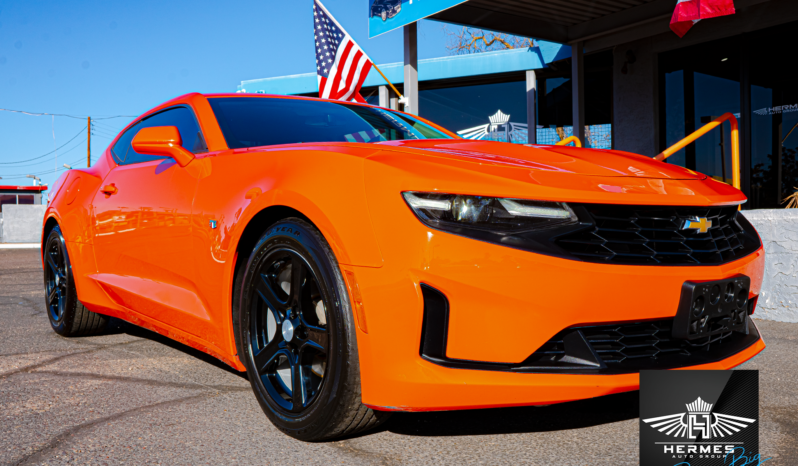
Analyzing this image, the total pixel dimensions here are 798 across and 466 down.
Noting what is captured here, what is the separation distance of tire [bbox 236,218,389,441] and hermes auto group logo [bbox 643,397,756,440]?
0.82 meters

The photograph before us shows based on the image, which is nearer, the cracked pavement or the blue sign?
the cracked pavement

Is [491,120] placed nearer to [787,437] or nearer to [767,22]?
[767,22]

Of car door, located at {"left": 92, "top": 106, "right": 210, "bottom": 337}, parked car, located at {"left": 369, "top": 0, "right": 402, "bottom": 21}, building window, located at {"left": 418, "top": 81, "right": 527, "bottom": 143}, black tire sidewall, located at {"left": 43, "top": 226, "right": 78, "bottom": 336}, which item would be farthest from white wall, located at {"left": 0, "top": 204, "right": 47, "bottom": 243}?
car door, located at {"left": 92, "top": 106, "right": 210, "bottom": 337}

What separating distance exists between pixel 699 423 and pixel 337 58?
7.00 metres

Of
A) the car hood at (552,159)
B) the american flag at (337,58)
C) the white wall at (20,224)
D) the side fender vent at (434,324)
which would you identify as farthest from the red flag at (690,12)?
the white wall at (20,224)

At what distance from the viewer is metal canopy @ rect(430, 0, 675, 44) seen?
8.55 m

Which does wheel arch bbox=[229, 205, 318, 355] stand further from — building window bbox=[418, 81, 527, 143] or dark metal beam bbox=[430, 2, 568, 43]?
building window bbox=[418, 81, 527, 143]

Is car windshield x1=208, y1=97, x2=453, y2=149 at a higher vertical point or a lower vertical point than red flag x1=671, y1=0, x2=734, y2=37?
lower

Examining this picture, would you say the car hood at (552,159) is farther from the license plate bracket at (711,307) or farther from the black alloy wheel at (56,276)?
the black alloy wheel at (56,276)

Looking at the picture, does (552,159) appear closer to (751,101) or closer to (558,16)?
(558,16)

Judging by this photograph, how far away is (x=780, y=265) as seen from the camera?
4500 millimetres

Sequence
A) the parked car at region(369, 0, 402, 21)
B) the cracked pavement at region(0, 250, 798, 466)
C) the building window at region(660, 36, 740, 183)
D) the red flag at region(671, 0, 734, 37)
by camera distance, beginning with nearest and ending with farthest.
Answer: the cracked pavement at region(0, 250, 798, 466)
the red flag at region(671, 0, 734, 37)
the parked car at region(369, 0, 402, 21)
the building window at region(660, 36, 740, 183)

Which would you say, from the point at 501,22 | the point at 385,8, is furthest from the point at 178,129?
the point at 501,22

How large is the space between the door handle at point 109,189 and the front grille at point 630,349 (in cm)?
252
